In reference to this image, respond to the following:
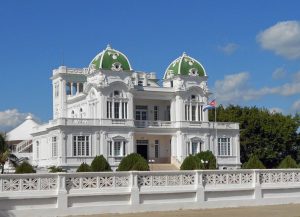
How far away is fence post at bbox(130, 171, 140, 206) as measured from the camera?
18812 millimetres

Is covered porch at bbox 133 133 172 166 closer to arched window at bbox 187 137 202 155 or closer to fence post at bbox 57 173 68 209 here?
arched window at bbox 187 137 202 155

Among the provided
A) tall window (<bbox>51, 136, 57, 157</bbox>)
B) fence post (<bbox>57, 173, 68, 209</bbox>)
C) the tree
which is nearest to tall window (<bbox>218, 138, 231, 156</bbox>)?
the tree

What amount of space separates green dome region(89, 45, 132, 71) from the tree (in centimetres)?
1773

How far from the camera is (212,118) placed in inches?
3007

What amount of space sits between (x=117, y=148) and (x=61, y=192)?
Answer: 42.8 metres

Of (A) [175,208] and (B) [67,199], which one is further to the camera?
(A) [175,208]

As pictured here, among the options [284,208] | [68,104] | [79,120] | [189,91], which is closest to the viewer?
[284,208]

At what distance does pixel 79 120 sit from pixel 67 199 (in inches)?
1635

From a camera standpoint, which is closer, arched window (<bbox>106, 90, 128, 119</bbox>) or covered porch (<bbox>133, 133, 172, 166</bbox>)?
arched window (<bbox>106, 90, 128, 119</bbox>)

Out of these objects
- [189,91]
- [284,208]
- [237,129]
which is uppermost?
[189,91]

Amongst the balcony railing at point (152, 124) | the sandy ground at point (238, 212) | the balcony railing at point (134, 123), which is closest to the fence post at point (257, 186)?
the sandy ground at point (238, 212)

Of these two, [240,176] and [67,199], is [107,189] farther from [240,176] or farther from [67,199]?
[240,176]

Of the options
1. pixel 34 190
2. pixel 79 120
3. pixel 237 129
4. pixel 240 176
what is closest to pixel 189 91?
pixel 237 129

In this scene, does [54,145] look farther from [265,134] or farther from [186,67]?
[265,134]
